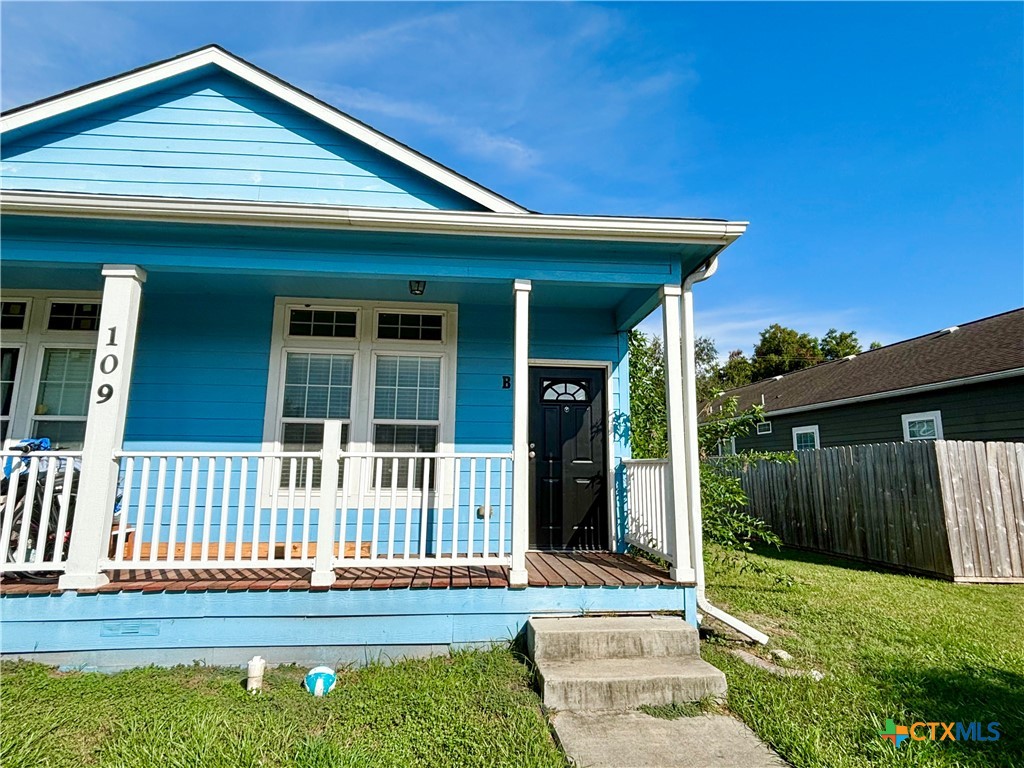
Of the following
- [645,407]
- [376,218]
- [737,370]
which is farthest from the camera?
[737,370]

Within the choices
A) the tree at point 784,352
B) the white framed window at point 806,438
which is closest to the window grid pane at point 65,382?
the white framed window at point 806,438

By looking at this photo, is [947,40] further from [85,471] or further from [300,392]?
[85,471]

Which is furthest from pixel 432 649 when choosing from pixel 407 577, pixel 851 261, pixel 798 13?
pixel 851 261

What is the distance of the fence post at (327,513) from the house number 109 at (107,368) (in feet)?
5.19

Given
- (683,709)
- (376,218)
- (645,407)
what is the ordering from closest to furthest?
(683,709) < (376,218) < (645,407)

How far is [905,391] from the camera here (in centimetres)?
963

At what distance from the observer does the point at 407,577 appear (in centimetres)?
348

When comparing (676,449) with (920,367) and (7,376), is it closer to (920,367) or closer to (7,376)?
(7,376)

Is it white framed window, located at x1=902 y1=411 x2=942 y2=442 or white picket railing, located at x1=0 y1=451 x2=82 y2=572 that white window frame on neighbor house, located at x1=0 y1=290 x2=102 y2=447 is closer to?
white picket railing, located at x1=0 y1=451 x2=82 y2=572

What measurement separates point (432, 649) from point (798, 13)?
7348mm

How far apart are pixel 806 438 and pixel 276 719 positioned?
13.4 meters

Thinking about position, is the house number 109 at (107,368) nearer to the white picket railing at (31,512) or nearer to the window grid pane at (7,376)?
the white picket railing at (31,512)

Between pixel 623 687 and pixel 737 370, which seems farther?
pixel 737 370

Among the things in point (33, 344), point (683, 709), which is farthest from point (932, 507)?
point (33, 344)
